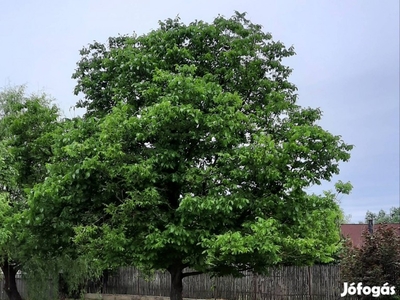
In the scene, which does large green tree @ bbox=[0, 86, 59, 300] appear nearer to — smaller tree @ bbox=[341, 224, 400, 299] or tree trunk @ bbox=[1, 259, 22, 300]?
tree trunk @ bbox=[1, 259, 22, 300]

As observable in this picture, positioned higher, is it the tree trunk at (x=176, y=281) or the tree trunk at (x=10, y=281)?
the tree trunk at (x=176, y=281)

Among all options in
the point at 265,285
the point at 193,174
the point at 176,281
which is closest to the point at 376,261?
the point at 265,285

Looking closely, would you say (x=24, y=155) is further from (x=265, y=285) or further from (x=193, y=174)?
(x=265, y=285)

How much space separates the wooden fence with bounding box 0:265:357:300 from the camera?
636 inches

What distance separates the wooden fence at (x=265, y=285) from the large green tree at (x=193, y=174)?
184 inches

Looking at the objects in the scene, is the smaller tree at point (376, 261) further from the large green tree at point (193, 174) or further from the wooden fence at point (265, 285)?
the large green tree at point (193, 174)

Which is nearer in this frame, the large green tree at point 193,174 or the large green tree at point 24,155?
the large green tree at point 193,174

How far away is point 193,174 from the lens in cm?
932

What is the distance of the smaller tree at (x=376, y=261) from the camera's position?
13.4 m

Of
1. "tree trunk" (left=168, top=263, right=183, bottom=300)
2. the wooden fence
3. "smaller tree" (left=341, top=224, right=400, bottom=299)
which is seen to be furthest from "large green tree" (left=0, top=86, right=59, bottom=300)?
"smaller tree" (left=341, top=224, right=400, bottom=299)

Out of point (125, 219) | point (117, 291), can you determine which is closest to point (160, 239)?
point (125, 219)

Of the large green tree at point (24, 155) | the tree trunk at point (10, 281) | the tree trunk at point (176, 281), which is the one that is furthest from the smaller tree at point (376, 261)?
the tree trunk at point (10, 281)

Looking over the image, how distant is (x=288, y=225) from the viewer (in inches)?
376

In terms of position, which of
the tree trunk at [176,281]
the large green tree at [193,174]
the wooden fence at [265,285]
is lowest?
the wooden fence at [265,285]
